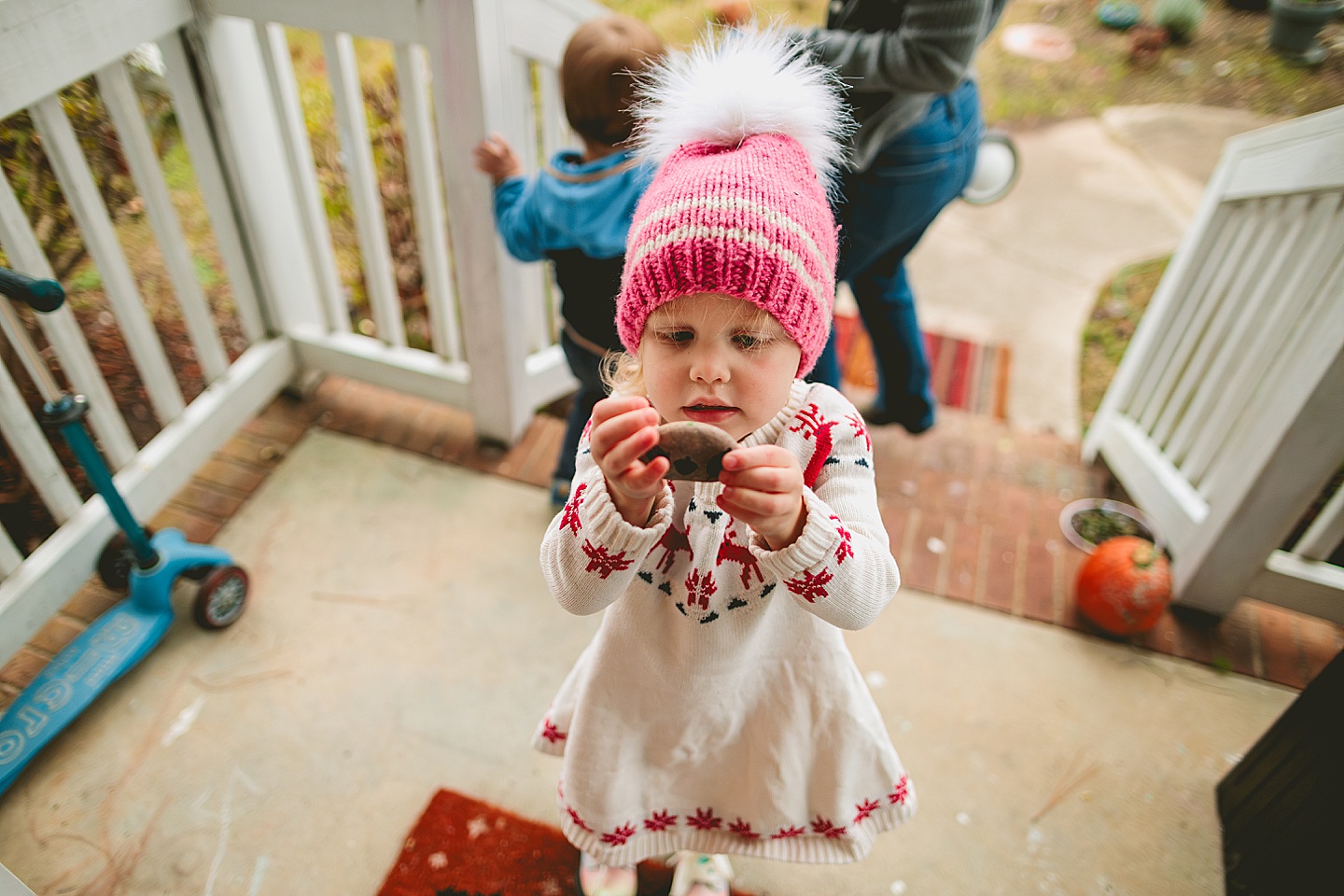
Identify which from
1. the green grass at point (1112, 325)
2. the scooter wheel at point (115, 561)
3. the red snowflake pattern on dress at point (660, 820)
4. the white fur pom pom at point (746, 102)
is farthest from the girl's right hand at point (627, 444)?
the green grass at point (1112, 325)

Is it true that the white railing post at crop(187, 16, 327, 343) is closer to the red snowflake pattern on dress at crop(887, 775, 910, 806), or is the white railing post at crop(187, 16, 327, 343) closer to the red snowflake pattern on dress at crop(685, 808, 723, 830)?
the red snowflake pattern on dress at crop(685, 808, 723, 830)

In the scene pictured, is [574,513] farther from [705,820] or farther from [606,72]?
[606,72]

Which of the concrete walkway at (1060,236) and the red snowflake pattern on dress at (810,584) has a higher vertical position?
the red snowflake pattern on dress at (810,584)

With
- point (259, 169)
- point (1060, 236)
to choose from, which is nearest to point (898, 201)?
point (259, 169)

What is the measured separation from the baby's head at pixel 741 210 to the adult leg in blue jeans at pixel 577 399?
0.88m

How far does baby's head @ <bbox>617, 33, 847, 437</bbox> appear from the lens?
0.92m

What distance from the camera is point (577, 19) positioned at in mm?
2154

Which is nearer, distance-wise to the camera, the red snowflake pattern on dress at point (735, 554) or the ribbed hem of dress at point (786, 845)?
the red snowflake pattern on dress at point (735, 554)

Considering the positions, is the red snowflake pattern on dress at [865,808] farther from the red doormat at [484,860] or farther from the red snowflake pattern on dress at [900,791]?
the red doormat at [484,860]

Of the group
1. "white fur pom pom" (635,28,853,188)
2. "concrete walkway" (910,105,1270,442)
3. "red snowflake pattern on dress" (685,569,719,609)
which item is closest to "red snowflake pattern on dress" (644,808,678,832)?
"red snowflake pattern on dress" (685,569,719,609)

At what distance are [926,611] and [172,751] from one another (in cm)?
192

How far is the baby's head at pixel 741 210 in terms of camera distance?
92cm

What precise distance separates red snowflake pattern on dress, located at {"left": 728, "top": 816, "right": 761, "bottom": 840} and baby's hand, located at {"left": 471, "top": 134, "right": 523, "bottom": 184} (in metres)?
1.50

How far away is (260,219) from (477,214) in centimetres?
74
